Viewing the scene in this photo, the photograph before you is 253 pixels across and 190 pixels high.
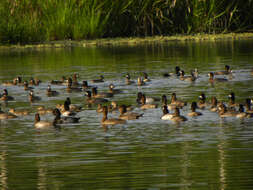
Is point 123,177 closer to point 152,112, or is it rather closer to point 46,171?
point 46,171

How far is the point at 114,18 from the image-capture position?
5969 centimetres

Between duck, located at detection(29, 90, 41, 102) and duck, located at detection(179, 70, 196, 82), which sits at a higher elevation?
duck, located at detection(179, 70, 196, 82)

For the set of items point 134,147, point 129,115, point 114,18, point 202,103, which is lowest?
point 134,147

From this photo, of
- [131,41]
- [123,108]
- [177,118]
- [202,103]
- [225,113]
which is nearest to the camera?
[177,118]

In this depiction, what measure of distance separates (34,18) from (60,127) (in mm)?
36602

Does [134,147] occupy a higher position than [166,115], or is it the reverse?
[166,115]

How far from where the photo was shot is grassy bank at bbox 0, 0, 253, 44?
185 feet

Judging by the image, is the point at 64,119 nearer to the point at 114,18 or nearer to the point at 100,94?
the point at 100,94

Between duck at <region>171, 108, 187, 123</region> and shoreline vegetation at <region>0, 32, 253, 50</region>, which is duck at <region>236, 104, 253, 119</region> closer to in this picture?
duck at <region>171, 108, 187, 123</region>

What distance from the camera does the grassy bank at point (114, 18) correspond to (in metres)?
56.3

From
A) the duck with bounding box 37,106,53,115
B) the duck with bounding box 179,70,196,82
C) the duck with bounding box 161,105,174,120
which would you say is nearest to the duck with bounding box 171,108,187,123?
the duck with bounding box 161,105,174,120

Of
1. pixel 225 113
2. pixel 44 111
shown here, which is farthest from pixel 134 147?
pixel 44 111

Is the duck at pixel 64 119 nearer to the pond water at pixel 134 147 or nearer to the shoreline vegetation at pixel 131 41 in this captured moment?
the pond water at pixel 134 147

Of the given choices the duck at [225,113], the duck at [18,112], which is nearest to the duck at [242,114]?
the duck at [225,113]
